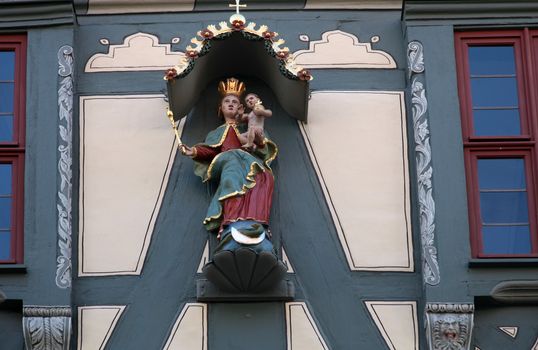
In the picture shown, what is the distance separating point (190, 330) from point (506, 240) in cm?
265

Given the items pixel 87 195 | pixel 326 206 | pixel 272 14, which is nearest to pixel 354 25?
pixel 272 14

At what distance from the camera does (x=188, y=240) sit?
15.3m

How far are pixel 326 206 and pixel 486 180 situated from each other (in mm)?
1334

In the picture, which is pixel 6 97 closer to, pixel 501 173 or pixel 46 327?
pixel 46 327

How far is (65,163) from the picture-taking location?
1545cm

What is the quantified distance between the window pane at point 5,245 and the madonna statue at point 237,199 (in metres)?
1.58

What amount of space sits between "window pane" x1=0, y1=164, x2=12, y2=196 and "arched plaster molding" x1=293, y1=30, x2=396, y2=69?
2.60 metres

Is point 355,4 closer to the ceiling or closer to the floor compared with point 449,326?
closer to the ceiling

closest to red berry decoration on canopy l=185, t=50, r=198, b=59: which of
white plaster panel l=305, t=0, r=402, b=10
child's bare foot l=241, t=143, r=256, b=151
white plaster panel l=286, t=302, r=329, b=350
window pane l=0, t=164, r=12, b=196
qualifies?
child's bare foot l=241, t=143, r=256, b=151

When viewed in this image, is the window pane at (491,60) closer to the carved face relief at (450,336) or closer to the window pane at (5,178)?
the carved face relief at (450,336)

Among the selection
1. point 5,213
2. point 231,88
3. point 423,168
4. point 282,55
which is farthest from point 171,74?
point 423,168

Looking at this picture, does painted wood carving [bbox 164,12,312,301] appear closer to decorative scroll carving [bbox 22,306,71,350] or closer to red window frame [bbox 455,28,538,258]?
decorative scroll carving [bbox 22,306,71,350]

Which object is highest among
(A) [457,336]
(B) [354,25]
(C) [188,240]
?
(B) [354,25]

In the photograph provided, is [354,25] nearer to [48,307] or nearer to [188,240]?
[188,240]
